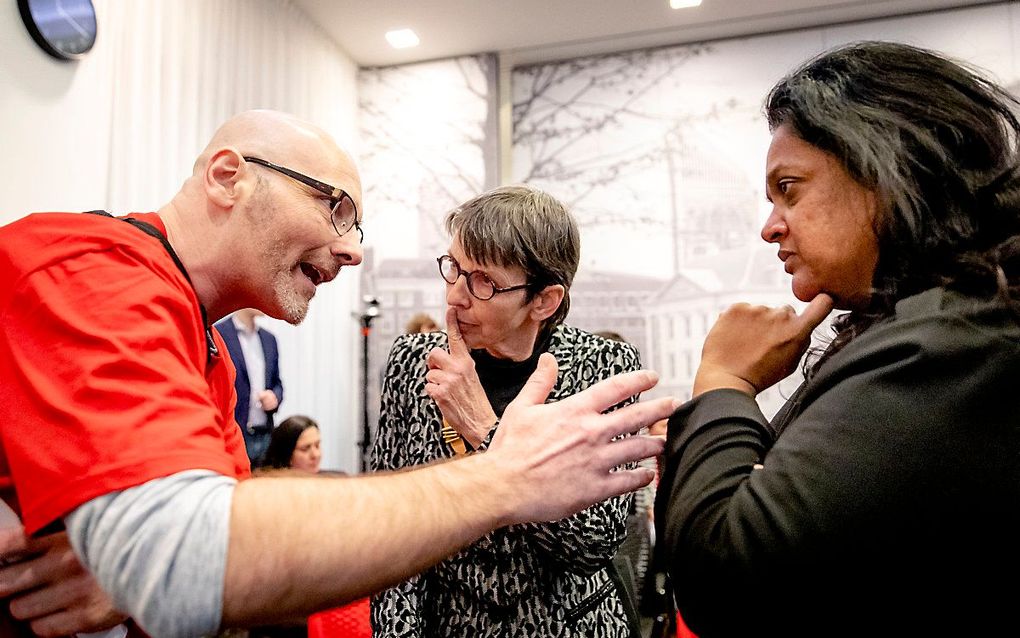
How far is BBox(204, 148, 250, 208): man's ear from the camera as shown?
1227 mm

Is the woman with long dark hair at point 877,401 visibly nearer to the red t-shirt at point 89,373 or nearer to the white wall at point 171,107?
the red t-shirt at point 89,373

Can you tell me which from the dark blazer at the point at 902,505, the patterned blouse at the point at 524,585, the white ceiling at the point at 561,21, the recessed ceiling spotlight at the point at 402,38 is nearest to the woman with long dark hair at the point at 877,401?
the dark blazer at the point at 902,505

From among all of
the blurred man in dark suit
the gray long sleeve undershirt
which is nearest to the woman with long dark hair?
the gray long sleeve undershirt

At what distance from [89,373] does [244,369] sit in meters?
3.30

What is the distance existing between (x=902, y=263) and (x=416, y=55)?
5.16 m

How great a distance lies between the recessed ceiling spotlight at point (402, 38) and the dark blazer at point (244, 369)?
2488mm

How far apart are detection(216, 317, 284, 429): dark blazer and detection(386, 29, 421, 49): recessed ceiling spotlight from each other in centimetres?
249

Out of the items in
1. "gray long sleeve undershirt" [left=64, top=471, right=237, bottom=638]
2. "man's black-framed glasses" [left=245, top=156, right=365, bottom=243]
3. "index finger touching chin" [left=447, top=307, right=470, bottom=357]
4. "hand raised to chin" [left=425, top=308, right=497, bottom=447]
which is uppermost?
"man's black-framed glasses" [left=245, top=156, right=365, bottom=243]

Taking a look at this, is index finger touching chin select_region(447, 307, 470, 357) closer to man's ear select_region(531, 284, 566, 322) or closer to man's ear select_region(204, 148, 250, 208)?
man's ear select_region(531, 284, 566, 322)

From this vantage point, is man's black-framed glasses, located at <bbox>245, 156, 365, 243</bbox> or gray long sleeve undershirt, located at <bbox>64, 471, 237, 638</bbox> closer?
gray long sleeve undershirt, located at <bbox>64, 471, 237, 638</bbox>

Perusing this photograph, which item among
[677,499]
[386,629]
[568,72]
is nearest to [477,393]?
[386,629]

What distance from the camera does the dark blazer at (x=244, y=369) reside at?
377cm

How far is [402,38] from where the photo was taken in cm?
520

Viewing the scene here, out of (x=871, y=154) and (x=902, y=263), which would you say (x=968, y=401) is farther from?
(x=871, y=154)
